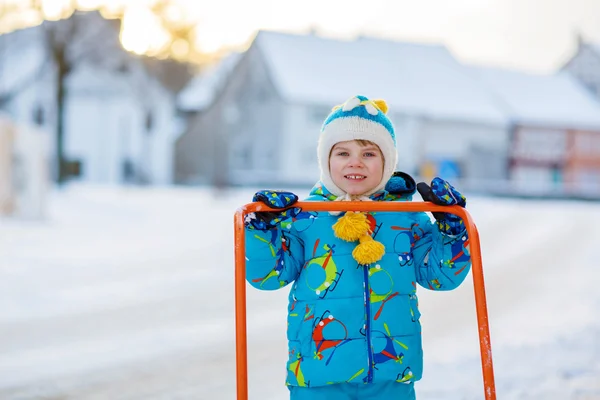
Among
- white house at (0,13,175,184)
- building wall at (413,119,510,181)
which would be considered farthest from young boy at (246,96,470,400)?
white house at (0,13,175,184)

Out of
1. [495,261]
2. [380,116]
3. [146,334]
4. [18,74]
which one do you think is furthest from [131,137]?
[380,116]

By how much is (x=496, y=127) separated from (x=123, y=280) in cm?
2634

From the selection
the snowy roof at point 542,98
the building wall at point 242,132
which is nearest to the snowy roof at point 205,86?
the building wall at point 242,132

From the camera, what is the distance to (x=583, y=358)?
459 centimetres

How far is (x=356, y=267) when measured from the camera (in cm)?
219

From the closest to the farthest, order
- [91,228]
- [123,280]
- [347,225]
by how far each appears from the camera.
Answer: [347,225] → [123,280] → [91,228]

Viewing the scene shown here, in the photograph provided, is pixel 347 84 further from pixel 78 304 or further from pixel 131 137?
pixel 78 304

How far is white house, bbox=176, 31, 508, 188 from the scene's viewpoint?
1109 inches

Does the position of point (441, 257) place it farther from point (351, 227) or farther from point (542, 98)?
point (542, 98)

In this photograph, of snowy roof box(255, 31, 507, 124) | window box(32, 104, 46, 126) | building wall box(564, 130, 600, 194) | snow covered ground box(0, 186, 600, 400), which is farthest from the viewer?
window box(32, 104, 46, 126)

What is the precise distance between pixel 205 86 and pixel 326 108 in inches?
355

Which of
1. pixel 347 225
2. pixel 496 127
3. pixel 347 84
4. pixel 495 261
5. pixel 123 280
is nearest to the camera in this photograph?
pixel 347 225

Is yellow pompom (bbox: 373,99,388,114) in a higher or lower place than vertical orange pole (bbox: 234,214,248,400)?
higher

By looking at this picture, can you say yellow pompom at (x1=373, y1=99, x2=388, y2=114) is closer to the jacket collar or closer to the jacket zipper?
the jacket collar
